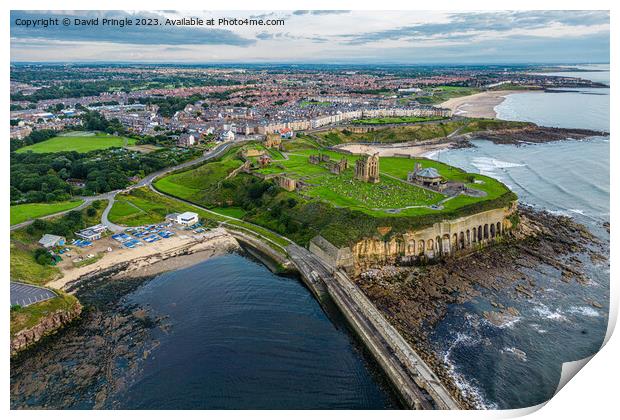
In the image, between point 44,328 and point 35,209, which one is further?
point 35,209

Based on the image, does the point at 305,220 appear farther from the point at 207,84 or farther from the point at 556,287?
the point at 207,84

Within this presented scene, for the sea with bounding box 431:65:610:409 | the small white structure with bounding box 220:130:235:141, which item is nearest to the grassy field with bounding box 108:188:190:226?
the small white structure with bounding box 220:130:235:141

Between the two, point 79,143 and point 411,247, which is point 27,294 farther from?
point 79,143

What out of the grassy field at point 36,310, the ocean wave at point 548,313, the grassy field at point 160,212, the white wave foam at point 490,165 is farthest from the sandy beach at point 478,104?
the grassy field at point 36,310

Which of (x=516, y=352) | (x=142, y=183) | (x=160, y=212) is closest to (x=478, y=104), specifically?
(x=142, y=183)
